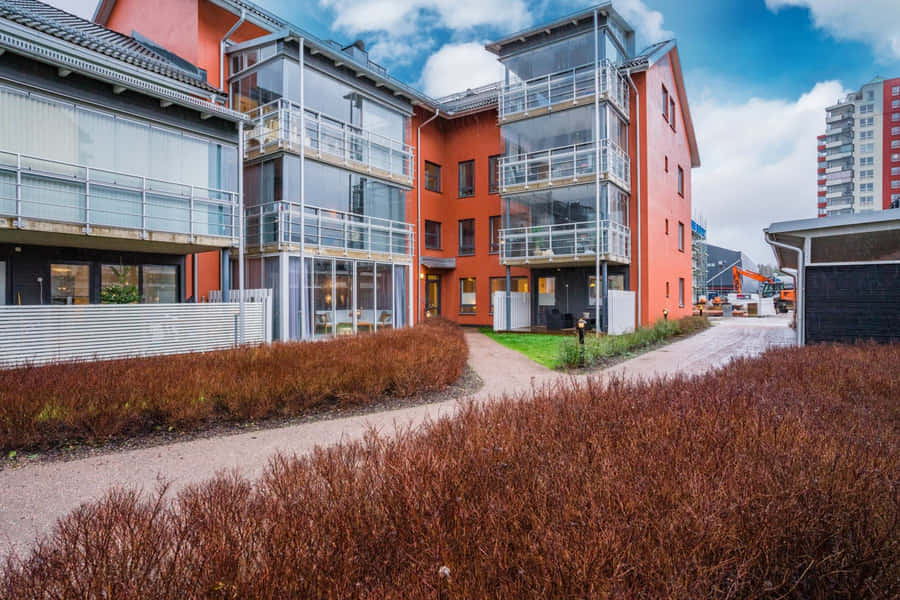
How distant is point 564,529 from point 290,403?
17.8ft

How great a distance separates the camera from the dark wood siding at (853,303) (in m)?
10.0

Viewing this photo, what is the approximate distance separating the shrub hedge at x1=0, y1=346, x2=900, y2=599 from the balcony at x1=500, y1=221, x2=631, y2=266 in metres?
15.2

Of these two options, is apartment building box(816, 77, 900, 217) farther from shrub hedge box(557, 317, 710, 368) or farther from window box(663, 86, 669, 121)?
shrub hedge box(557, 317, 710, 368)

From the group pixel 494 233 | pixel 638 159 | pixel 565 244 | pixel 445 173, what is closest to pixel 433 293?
pixel 494 233

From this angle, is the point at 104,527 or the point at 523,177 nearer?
the point at 104,527

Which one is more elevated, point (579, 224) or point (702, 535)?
point (579, 224)

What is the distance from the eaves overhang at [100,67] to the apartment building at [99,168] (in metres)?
0.03

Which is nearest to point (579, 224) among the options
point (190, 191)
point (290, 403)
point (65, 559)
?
point (190, 191)

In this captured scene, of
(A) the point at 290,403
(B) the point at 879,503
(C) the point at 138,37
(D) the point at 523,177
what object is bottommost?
(A) the point at 290,403

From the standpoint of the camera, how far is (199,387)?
648cm

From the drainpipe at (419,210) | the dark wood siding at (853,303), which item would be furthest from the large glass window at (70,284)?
the dark wood siding at (853,303)

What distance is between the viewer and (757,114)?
109ft

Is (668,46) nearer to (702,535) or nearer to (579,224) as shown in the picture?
(579,224)

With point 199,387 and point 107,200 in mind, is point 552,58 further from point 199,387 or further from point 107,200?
point 199,387
